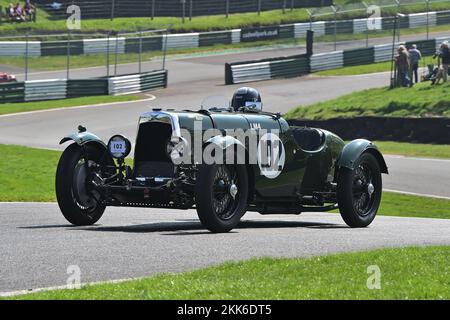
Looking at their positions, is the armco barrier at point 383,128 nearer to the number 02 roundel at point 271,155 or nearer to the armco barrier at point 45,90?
the armco barrier at point 45,90

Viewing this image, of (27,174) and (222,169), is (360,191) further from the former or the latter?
(27,174)

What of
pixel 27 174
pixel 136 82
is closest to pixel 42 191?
pixel 27 174

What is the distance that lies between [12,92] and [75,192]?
88.1ft

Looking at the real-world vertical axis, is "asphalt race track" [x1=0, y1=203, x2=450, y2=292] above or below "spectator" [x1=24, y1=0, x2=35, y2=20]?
below

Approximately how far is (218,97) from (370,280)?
555cm

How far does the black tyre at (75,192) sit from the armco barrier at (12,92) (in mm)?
26188

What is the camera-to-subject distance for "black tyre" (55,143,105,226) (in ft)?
42.7

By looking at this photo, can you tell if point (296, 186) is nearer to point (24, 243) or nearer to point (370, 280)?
point (24, 243)

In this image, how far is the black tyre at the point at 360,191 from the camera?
14.1 meters

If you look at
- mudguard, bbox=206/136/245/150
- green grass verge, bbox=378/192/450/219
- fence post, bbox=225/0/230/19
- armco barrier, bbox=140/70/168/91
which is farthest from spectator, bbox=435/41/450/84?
mudguard, bbox=206/136/245/150

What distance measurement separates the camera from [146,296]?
7.90 meters

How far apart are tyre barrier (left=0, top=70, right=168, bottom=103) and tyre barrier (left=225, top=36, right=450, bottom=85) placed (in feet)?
10.7

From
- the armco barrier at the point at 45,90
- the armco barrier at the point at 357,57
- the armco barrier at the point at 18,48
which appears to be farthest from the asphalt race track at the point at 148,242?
the armco barrier at the point at 357,57

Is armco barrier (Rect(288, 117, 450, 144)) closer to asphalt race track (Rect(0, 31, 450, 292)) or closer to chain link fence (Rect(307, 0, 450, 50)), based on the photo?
asphalt race track (Rect(0, 31, 450, 292))
